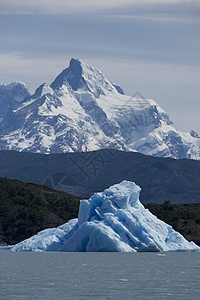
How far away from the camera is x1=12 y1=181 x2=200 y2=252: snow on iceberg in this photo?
8338 cm

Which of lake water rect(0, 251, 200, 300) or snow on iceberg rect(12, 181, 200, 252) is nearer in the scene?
Answer: lake water rect(0, 251, 200, 300)

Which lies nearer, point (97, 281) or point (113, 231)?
point (97, 281)

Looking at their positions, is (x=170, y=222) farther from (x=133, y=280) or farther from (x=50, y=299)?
(x=50, y=299)

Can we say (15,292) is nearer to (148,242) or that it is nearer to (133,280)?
(133,280)

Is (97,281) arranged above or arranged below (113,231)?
below

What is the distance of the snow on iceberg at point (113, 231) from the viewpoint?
8338 cm

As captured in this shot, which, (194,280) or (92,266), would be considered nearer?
(194,280)

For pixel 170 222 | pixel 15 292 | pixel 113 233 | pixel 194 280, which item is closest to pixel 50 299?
pixel 15 292

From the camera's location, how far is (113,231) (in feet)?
274

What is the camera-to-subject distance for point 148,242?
8406cm

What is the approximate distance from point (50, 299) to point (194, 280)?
616 inches

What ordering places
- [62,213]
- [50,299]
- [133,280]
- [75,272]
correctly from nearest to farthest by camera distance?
[50,299], [133,280], [75,272], [62,213]

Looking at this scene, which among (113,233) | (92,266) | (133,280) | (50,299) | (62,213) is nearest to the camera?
(50,299)

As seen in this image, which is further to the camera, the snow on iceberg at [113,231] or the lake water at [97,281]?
the snow on iceberg at [113,231]
